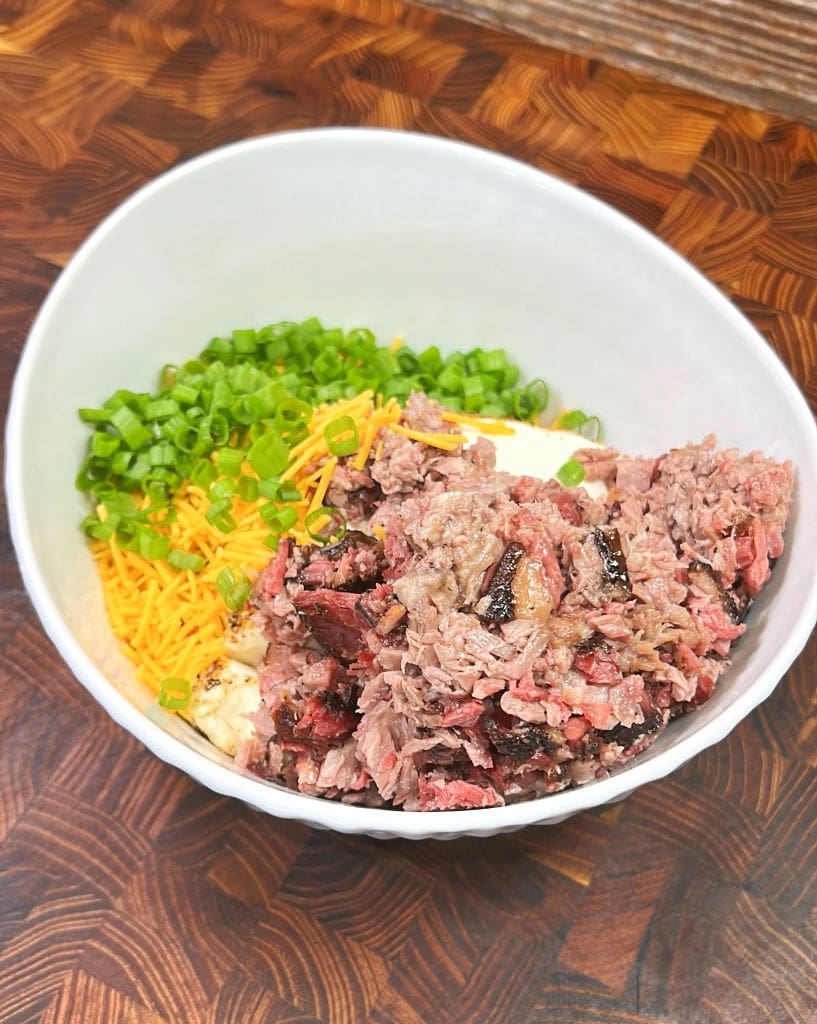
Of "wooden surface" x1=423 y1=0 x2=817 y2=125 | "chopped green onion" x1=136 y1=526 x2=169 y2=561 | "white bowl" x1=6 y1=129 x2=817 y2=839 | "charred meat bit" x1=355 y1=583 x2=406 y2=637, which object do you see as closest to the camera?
"charred meat bit" x1=355 y1=583 x2=406 y2=637

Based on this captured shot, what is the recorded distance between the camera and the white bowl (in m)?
1.96

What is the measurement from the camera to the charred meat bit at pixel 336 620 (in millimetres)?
1786

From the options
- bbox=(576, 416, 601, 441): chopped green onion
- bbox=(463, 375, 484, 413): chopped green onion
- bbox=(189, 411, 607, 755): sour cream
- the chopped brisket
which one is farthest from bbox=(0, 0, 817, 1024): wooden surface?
bbox=(463, 375, 484, 413): chopped green onion

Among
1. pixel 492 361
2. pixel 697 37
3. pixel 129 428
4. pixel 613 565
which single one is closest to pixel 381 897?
pixel 613 565

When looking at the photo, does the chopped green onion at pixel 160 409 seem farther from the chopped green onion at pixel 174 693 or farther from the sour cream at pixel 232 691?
the chopped green onion at pixel 174 693

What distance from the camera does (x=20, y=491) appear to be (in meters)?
1.93

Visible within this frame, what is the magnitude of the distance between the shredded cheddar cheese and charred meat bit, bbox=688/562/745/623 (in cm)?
64

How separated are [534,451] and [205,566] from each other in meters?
0.88

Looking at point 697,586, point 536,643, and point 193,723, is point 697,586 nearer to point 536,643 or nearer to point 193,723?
point 536,643

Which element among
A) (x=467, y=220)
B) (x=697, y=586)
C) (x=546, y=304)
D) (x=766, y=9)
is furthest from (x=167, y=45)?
(x=697, y=586)

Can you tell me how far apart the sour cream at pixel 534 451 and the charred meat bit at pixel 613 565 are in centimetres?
46

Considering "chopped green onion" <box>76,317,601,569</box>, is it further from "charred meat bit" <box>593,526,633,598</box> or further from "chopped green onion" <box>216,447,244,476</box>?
"charred meat bit" <box>593,526,633,598</box>

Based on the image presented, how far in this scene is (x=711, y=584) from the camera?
6.06 ft

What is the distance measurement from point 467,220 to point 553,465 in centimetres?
72
